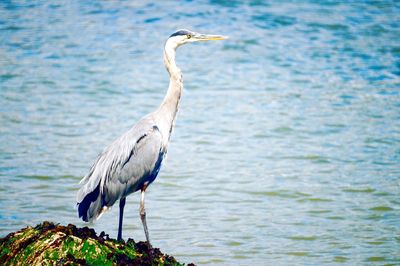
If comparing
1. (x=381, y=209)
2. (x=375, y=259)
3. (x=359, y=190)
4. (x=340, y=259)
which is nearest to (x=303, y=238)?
(x=340, y=259)

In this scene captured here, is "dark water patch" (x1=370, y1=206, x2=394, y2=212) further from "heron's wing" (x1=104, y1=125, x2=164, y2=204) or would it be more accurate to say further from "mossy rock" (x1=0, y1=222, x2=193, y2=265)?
"mossy rock" (x1=0, y1=222, x2=193, y2=265)

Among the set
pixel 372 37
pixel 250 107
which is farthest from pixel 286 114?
pixel 372 37

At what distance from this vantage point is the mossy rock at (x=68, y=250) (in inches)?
217

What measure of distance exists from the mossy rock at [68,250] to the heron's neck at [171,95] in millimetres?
2073

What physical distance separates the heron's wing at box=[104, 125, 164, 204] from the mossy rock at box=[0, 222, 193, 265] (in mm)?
1515

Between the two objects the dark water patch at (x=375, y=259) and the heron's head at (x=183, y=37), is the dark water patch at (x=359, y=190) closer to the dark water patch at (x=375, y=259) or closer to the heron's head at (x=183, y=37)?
the dark water patch at (x=375, y=259)

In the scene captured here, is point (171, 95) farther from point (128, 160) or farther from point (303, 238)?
point (303, 238)

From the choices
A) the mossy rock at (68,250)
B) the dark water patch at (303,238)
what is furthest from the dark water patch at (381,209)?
the mossy rock at (68,250)

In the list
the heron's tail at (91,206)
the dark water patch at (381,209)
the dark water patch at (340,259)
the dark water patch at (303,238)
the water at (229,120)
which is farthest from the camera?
the dark water patch at (381,209)

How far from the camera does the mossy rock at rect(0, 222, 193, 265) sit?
217 inches

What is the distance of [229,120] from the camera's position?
13336mm

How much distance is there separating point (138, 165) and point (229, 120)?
5.97 meters

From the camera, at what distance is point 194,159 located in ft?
38.1

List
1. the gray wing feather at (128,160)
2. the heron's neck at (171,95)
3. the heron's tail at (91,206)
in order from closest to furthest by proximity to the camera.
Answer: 1. the heron's tail at (91,206)
2. the gray wing feather at (128,160)
3. the heron's neck at (171,95)
